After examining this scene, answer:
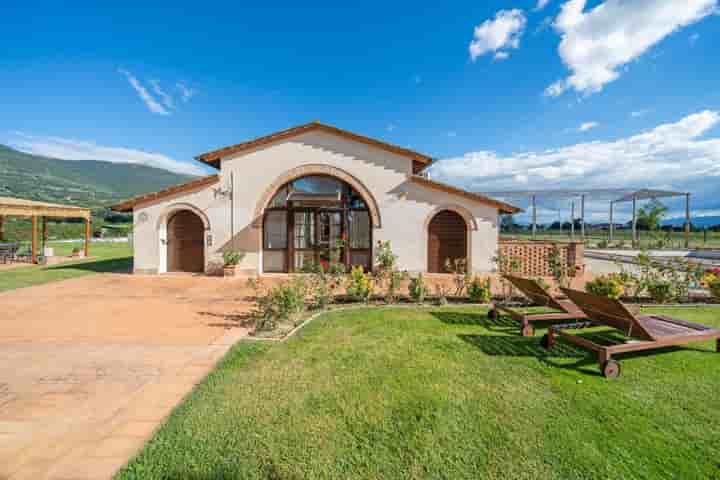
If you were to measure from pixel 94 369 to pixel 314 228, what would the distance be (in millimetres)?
10445

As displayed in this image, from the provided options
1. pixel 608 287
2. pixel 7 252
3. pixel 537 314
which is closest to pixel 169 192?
pixel 7 252

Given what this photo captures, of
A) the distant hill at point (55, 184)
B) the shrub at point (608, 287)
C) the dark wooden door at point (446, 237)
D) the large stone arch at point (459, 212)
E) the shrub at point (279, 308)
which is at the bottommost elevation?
the shrub at point (279, 308)

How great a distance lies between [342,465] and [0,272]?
21.3m

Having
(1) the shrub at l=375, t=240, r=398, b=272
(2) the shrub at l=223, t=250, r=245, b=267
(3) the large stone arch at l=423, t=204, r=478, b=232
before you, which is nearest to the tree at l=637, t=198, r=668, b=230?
(3) the large stone arch at l=423, t=204, r=478, b=232

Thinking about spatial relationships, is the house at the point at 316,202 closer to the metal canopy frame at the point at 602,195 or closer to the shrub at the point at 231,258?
the shrub at the point at 231,258

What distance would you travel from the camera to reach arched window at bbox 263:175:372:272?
1441cm

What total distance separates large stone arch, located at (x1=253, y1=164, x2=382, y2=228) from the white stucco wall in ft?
0.57

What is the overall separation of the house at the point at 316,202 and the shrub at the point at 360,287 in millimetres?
5241

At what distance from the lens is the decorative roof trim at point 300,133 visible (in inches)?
542

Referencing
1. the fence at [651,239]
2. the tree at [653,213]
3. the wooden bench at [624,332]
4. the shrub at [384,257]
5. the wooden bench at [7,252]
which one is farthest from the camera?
the tree at [653,213]

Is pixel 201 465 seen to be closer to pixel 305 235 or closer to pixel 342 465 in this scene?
pixel 342 465

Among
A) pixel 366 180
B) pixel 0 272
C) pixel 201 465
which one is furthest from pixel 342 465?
pixel 0 272

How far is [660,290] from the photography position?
8.58 metres

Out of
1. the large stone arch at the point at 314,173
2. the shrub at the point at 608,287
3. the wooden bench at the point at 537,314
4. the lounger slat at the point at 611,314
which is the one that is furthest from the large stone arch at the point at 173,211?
the shrub at the point at 608,287
